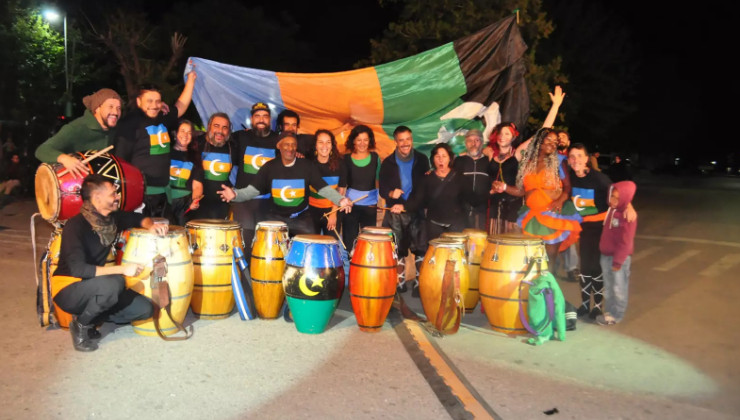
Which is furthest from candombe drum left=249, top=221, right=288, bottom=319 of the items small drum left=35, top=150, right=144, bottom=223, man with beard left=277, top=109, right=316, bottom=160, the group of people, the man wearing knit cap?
the man wearing knit cap

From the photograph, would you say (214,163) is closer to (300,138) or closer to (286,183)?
(286,183)

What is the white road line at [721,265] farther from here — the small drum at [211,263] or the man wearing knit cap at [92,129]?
the man wearing knit cap at [92,129]

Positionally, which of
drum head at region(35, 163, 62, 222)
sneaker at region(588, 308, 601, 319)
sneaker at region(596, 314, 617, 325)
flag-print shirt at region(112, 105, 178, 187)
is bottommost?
sneaker at region(596, 314, 617, 325)

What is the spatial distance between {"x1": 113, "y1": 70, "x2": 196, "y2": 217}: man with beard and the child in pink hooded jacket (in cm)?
441

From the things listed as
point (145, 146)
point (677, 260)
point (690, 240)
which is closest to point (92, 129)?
point (145, 146)

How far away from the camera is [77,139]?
6.36 m

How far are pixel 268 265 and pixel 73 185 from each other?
1832 millimetres

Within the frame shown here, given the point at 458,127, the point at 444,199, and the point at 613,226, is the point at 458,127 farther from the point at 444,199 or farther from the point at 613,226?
the point at 613,226

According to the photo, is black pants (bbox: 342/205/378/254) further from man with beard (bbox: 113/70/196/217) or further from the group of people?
man with beard (bbox: 113/70/196/217)

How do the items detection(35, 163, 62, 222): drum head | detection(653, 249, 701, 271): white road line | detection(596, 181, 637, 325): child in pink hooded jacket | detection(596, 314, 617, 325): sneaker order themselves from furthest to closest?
detection(653, 249, 701, 271): white road line
detection(596, 314, 617, 325): sneaker
detection(596, 181, 637, 325): child in pink hooded jacket
detection(35, 163, 62, 222): drum head

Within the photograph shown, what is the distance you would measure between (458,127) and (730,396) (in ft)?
16.9

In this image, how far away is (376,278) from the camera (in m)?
6.09

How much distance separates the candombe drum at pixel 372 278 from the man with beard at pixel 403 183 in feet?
4.62

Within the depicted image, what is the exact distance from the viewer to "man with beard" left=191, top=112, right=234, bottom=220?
721 centimetres
